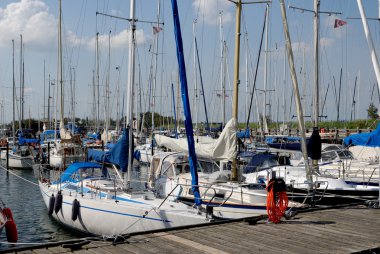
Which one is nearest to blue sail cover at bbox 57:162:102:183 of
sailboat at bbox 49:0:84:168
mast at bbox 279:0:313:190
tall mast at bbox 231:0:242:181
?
tall mast at bbox 231:0:242:181

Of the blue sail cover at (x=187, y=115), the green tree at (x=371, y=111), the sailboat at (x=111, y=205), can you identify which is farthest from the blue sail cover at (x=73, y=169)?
the green tree at (x=371, y=111)

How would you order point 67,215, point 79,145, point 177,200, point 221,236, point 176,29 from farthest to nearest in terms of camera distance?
point 79,145 < point 67,215 < point 177,200 < point 176,29 < point 221,236

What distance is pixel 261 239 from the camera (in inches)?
391

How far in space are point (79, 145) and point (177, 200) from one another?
971 inches

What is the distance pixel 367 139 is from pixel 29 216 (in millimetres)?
15342

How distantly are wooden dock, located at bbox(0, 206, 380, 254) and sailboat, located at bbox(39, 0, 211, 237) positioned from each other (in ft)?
8.45

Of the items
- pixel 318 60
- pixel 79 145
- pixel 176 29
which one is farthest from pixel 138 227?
pixel 79 145

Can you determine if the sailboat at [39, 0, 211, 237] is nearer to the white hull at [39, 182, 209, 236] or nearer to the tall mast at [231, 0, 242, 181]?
the white hull at [39, 182, 209, 236]

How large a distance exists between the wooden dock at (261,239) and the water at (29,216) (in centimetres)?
379

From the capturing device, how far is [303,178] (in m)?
19.2

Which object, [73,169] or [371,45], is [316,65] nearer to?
[371,45]

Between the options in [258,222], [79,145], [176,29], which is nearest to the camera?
[258,222]

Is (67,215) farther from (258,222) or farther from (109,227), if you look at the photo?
(258,222)

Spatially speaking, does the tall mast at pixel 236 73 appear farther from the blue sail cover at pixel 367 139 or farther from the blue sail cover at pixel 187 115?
the blue sail cover at pixel 367 139
